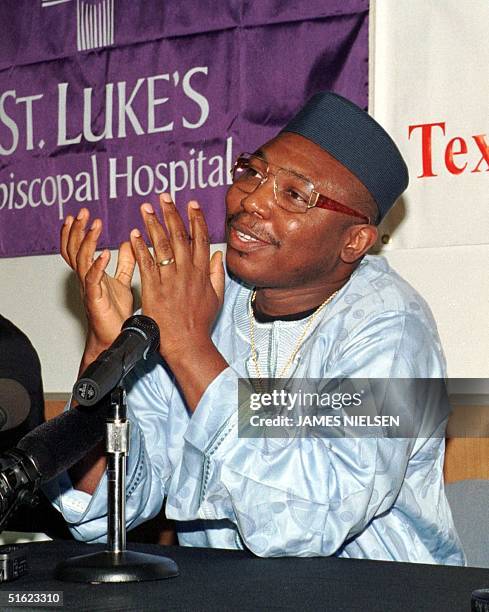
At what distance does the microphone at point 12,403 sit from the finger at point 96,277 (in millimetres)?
261

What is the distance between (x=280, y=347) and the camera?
193 cm

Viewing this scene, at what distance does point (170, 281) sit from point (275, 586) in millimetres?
502

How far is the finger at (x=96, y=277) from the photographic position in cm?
162

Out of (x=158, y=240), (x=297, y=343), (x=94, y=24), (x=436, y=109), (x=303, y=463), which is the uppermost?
(x=94, y=24)

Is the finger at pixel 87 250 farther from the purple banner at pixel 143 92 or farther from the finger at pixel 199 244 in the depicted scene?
the purple banner at pixel 143 92

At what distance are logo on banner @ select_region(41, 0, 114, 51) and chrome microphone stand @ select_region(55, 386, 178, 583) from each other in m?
1.87

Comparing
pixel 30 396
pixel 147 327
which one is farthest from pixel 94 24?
pixel 147 327

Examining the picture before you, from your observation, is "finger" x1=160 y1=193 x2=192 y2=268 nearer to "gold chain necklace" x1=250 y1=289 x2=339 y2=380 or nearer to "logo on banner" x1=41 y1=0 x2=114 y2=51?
"gold chain necklace" x1=250 y1=289 x2=339 y2=380

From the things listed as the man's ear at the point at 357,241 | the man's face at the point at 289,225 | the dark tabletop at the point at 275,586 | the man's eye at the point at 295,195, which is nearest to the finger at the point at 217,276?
the man's face at the point at 289,225

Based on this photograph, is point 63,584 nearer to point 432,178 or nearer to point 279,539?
point 279,539

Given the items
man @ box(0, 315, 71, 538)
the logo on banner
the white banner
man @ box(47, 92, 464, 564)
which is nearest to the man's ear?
man @ box(47, 92, 464, 564)

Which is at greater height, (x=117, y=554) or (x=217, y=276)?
(x=217, y=276)

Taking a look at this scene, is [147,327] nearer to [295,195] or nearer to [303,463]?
[303,463]

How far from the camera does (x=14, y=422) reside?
1383 millimetres
